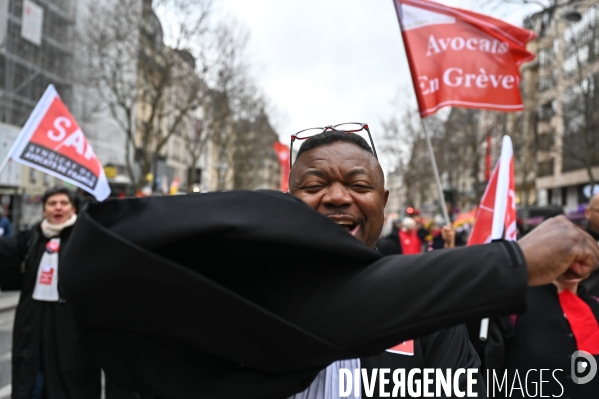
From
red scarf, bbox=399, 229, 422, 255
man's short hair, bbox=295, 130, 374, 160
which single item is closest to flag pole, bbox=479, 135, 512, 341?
man's short hair, bbox=295, 130, 374, 160

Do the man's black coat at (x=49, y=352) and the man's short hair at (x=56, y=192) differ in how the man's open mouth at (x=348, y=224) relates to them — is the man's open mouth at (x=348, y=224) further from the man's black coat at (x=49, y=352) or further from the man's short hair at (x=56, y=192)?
the man's short hair at (x=56, y=192)

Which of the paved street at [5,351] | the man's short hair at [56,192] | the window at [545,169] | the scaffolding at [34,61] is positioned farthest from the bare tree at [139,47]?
the window at [545,169]

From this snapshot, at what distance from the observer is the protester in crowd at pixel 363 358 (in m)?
A: 1.56

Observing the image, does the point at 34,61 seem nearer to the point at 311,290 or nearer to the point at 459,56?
the point at 459,56

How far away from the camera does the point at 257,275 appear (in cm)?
115

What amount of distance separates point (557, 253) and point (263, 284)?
516 millimetres

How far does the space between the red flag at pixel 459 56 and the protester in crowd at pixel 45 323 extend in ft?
11.2

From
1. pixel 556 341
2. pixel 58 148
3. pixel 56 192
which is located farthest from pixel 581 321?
pixel 58 148

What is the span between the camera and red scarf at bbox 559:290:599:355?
3.29 metres

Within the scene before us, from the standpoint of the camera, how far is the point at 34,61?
2802cm

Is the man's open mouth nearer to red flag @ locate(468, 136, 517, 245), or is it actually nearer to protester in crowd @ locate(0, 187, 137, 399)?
red flag @ locate(468, 136, 517, 245)

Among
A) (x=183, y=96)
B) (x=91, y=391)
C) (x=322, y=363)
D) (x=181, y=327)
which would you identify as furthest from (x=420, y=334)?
(x=183, y=96)

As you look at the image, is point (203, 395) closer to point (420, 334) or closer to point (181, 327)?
point (181, 327)

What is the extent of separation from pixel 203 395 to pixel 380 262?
0.45m
